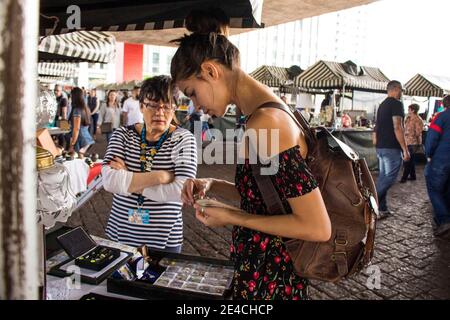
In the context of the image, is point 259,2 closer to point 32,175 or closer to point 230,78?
point 230,78

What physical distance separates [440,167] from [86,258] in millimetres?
4827

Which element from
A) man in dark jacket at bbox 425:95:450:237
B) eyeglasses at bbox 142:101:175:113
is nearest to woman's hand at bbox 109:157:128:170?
eyeglasses at bbox 142:101:175:113

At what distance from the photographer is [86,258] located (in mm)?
1517

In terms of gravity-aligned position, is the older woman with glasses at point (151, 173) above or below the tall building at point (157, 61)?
below

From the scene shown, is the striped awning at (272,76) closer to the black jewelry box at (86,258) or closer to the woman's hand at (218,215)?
the black jewelry box at (86,258)

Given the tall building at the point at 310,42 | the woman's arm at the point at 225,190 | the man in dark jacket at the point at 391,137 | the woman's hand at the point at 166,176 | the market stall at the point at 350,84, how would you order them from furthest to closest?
the tall building at the point at 310,42 → the market stall at the point at 350,84 → the man in dark jacket at the point at 391,137 → the woman's hand at the point at 166,176 → the woman's arm at the point at 225,190

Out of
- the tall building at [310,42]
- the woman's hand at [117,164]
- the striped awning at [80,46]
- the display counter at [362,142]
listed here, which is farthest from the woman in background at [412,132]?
the tall building at [310,42]

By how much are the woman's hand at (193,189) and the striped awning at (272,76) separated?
44.5ft

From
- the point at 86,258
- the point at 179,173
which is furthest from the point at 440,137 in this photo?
the point at 86,258

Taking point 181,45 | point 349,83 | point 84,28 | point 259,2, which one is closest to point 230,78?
point 181,45

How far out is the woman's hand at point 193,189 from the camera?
1.49 meters

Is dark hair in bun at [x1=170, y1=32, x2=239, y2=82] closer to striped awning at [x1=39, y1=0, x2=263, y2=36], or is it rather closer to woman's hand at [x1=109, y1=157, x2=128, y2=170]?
striped awning at [x1=39, y1=0, x2=263, y2=36]

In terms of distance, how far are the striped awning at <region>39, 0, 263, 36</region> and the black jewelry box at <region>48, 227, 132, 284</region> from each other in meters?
0.95

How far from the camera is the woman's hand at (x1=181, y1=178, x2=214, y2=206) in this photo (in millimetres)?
1489
